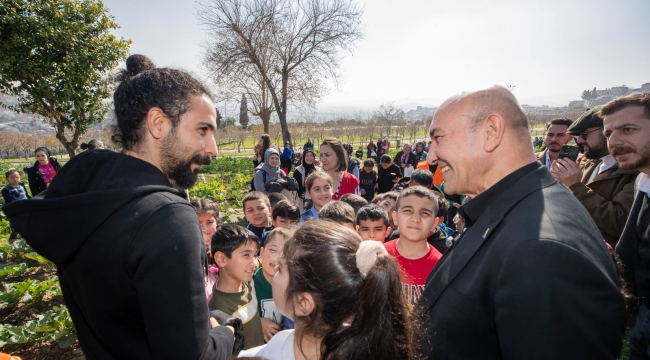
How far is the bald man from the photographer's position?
93cm

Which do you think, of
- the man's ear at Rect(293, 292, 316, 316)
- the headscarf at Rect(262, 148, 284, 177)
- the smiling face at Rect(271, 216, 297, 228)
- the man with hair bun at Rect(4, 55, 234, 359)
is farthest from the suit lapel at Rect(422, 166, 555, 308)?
the headscarf at Rect(262, 148, 284, 177)

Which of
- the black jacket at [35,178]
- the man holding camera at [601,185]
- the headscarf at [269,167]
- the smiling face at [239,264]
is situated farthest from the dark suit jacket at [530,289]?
the black jacket at [35,178]

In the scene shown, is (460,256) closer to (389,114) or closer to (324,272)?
(324,272)

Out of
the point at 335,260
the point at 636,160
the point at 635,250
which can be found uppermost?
the point at 636,160

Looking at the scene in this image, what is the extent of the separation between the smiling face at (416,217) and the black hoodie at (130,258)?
6.35 feet

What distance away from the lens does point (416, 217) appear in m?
2.77

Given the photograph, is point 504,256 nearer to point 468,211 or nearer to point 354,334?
point 468,211

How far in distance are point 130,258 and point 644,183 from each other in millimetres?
3210

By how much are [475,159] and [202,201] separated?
10.1ft

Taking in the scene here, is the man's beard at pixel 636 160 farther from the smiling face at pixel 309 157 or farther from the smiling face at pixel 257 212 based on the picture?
the smiling face at pixel 309 157

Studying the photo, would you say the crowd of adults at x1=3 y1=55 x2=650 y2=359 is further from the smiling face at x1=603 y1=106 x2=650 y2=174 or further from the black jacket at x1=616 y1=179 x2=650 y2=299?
the smiling face at x1=603 y1=106 x2=650 y2=174

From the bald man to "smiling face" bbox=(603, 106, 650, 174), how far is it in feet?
5.85

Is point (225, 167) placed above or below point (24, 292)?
below

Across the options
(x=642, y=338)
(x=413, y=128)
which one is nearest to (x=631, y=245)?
(x=642, y=338)
